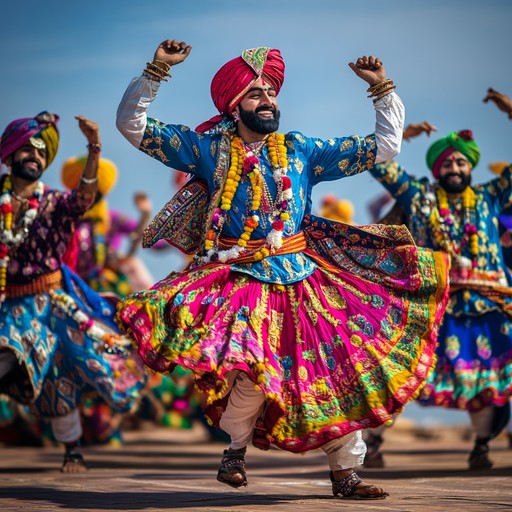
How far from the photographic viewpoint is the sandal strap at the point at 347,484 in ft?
19.3

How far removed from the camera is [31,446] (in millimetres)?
11219

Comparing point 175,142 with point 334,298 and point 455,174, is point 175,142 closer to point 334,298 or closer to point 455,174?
point 334,298

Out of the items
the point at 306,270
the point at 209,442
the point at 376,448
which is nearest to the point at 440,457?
the point at 376,448

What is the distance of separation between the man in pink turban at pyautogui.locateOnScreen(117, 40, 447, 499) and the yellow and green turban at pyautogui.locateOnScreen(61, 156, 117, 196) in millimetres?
4682

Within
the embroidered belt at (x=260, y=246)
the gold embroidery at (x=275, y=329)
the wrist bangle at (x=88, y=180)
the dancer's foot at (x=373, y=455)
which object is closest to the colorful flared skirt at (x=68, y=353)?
the wrist bangle at (x=88, y=180)

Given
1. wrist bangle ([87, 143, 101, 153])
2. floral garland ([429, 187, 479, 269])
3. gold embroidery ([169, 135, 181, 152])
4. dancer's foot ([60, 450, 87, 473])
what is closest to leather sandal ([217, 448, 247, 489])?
gold embroidery ([169, 135, 181, 152])

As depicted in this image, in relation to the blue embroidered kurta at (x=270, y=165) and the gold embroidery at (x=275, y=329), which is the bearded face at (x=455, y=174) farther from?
the gold embroidery at (x=275, y=329)

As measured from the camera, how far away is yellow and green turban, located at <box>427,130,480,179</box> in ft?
28.4

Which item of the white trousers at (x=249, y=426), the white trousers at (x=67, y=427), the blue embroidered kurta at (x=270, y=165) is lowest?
the white trousers at (x=67, y=427)

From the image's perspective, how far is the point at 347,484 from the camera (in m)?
5.91

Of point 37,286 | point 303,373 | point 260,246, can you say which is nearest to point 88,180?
point 37,286

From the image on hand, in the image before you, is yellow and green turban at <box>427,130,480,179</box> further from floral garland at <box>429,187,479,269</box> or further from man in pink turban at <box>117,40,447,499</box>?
man in pink turban at <box>117,40,447,499</box>

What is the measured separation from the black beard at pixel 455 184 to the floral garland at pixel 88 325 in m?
2.50

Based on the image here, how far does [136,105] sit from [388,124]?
1.33 meters
